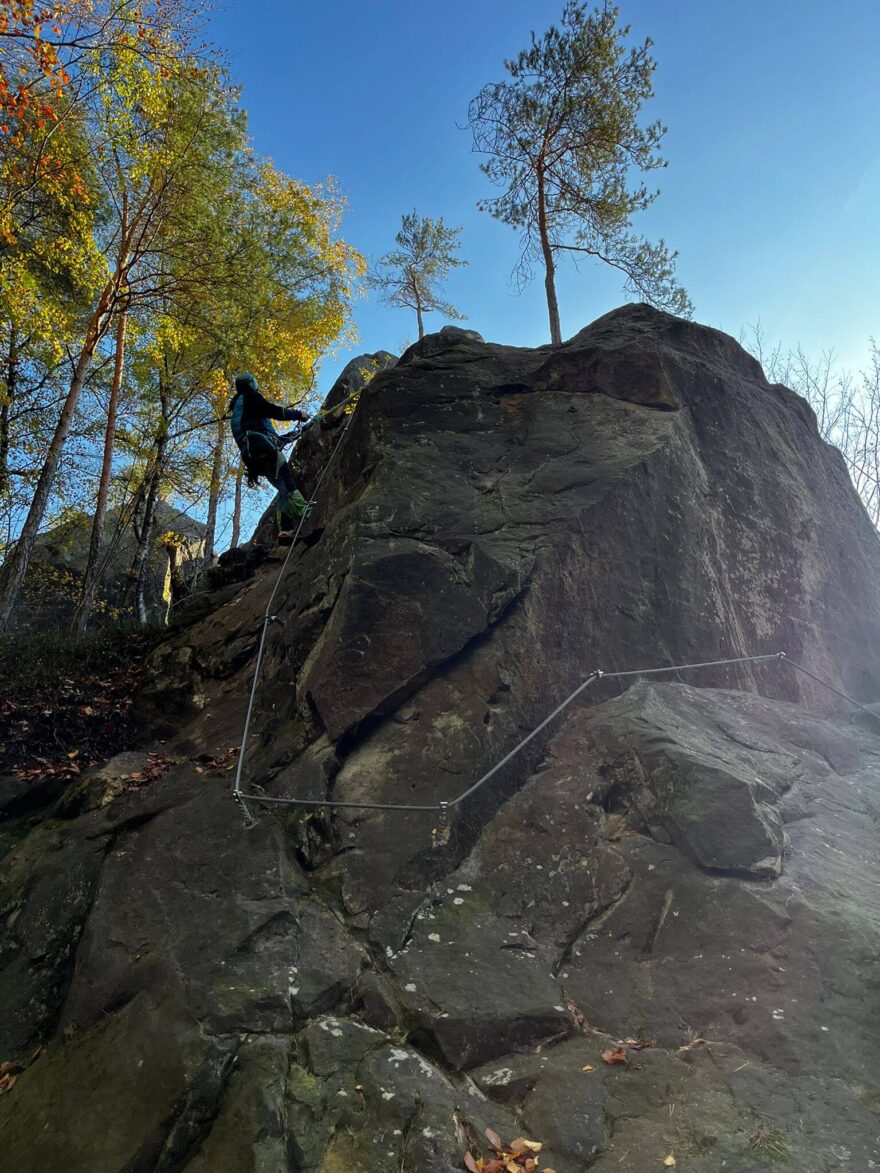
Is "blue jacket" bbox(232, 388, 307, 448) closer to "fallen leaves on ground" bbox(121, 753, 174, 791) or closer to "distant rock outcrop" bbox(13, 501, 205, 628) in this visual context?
"fallen leaves on ground" bbox(121, 753, 174, 791)

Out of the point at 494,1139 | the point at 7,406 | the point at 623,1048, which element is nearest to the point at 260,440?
the point at 623,1048

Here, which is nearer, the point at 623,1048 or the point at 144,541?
the point at 623,1048

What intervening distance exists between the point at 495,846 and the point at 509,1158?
2.21 m

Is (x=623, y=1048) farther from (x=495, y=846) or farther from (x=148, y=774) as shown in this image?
(x=148, y=774)

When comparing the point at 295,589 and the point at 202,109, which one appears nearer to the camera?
the point at 295,589

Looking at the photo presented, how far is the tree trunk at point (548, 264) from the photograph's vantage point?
1463 centimetres

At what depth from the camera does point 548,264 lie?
49.8 feet

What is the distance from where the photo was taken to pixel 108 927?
15.0ft

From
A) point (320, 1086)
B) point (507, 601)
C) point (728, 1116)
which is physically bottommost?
point (728, 1116)

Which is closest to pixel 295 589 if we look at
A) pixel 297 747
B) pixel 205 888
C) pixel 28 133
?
pixel 297 747

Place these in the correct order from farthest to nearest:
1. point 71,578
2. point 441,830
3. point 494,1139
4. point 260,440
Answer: point 71,578 < point 260,440 < point 441,830 < point 494,1139

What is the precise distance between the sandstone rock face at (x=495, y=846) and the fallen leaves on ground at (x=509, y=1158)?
9cm

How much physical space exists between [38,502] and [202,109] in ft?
32.9

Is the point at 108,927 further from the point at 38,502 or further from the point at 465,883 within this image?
the point at 38,502
